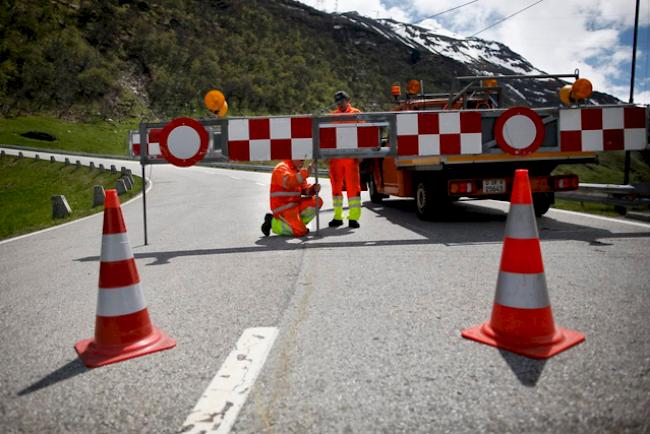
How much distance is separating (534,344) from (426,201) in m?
5.60

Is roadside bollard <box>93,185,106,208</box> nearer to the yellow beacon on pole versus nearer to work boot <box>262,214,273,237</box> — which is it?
the yellow beacon on pole

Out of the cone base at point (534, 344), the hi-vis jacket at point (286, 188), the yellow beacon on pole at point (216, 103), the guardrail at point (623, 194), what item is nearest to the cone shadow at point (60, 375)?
the cone base at point (534, 344)

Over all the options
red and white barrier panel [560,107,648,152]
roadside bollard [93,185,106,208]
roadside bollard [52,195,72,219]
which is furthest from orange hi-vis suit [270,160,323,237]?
roadside bollard [93,185,106,208]

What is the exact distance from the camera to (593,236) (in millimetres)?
6492

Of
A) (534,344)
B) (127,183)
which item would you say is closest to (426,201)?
(534,344)

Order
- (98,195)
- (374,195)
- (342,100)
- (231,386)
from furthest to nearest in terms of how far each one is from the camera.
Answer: (98,195) < (374,195) < (342,100) < (231,386)

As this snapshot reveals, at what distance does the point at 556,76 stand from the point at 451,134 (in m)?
2.19

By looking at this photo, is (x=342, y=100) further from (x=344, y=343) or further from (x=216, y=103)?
(x=344, y=343)

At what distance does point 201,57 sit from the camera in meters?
115

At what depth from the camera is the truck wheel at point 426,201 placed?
8.15 meters

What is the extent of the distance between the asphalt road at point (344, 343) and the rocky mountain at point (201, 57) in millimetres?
48352

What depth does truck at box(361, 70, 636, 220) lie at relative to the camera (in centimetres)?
709

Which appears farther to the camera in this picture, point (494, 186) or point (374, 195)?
point (374, 195)

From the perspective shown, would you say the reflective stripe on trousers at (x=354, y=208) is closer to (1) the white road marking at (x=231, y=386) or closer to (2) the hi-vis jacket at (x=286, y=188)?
(2) the hi-vis jacket at (x=286, y=188)
